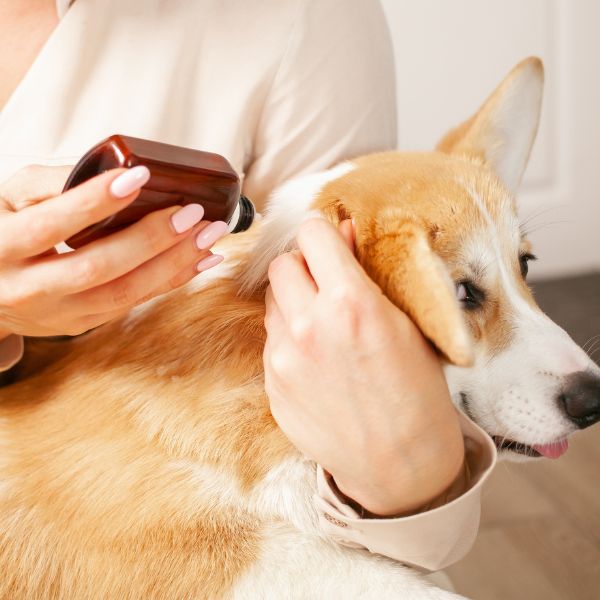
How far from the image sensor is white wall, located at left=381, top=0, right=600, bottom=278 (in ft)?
8.14

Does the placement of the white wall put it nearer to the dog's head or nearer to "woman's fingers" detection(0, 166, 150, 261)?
the dog's head

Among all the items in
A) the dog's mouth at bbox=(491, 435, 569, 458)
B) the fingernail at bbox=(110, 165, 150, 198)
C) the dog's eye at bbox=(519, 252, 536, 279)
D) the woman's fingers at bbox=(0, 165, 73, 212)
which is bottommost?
the dog's mouth at bbox=(491, 435, 569, 458)

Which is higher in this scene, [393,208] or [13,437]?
[393,208]

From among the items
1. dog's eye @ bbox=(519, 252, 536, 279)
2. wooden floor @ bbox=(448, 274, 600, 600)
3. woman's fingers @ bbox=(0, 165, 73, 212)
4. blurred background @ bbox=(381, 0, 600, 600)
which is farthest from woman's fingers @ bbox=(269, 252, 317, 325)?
blurred background @ bbox=(381, 0, 600, 600)

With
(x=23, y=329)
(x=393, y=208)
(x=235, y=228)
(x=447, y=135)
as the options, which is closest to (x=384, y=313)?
(x=393, y=208)

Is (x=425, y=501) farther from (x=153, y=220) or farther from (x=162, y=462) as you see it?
(x=153, y=220)

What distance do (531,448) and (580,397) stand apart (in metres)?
0.11

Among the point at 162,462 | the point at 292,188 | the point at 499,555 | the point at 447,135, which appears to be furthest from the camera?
the point at 499,555

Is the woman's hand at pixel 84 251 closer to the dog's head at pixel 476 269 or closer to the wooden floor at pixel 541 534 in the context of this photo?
the dog's head at pixel 476 269

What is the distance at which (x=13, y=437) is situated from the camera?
2.62ft

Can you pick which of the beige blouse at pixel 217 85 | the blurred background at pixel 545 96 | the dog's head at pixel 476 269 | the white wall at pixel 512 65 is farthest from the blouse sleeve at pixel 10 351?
the white wall at pixel 512 65

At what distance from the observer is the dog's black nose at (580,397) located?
2.43ft

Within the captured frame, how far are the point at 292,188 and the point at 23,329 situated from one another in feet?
1.27

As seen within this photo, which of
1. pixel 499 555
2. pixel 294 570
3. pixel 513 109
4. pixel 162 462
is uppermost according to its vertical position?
pixel 513 109
